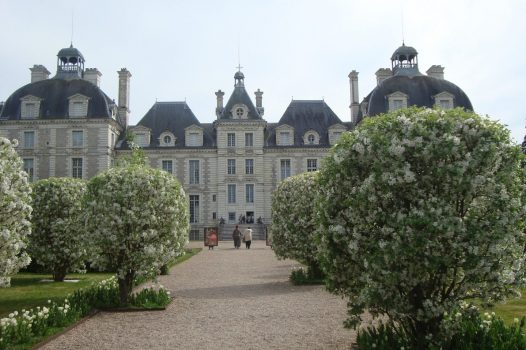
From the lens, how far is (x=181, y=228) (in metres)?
10.1

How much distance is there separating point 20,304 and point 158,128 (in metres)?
29.7

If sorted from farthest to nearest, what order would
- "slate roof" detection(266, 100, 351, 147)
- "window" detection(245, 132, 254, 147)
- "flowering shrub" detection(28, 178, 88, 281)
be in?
1. "slate roof" detection(266, 100, 351, 147)
2. "window" detection(245, 132, 254, 147)
3. "flowering shrub" detection(28, 178, 88, 281)

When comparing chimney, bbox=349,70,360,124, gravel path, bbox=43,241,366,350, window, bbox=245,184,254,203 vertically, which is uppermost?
chimney, bbox=349,70,360,124

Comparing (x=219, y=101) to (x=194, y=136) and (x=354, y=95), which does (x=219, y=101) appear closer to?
(x=194, y=136)

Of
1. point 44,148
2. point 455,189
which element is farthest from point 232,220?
point 455,189

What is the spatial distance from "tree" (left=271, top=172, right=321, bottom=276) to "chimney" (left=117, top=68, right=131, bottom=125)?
28.2m

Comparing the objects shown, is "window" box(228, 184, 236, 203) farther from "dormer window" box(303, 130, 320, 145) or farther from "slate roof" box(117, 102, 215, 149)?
"dormer window" box(303, 130, 320, 145)

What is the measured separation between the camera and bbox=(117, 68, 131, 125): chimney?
129 feet

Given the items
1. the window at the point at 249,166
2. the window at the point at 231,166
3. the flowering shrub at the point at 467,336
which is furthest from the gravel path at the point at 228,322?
the window at the point at 231,166

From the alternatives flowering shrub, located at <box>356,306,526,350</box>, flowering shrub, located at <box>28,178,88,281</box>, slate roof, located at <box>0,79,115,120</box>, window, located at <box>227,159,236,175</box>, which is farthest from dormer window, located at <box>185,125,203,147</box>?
flowering shrub, located at <box>356,306,526,350</box>

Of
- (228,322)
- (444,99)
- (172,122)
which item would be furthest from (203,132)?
(228,322)

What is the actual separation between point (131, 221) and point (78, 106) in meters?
29.2

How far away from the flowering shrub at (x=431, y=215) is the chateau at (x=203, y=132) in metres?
30.3

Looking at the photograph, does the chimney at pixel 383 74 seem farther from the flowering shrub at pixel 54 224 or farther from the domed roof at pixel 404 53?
the flowering shrub at pixel 54 224
